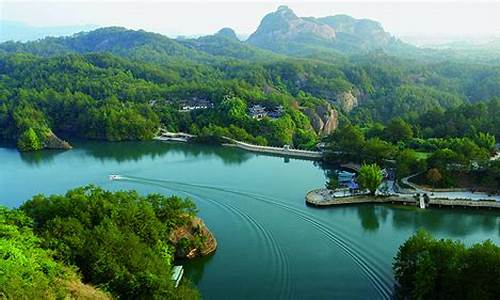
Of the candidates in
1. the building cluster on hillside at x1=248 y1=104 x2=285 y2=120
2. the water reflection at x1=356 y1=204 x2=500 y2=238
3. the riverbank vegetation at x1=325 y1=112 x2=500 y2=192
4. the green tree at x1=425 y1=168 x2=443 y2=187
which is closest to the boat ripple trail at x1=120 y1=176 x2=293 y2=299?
the water reflection at x1=356 y1=204 x2=500 y2=238

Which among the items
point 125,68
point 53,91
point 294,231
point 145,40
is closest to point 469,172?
A: point 294,231

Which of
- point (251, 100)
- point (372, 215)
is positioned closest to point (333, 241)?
point (372, 215)

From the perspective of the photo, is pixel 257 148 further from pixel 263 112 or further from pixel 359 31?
pixel 359 31

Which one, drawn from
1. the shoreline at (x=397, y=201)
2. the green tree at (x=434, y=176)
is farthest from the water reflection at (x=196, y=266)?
the green tree at (x=434, y=176)

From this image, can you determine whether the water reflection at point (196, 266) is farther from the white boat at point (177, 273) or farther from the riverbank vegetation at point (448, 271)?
the riverbank vegetation at point (448, 271)

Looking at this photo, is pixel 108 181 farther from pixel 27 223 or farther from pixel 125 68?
pixel 125 68

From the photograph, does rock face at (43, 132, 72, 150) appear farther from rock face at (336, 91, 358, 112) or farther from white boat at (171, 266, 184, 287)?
rock face at (336, 91, 358, 112)
